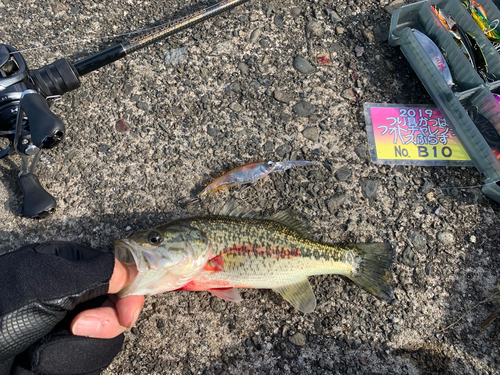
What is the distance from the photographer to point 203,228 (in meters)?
2.67

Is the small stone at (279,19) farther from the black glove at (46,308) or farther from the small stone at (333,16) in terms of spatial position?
the black glove at (46,308)

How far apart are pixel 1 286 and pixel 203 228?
1371 mm

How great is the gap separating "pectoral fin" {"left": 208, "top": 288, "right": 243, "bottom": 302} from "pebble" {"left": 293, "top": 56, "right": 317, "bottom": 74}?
2526 mm

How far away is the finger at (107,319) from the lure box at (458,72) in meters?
3.39

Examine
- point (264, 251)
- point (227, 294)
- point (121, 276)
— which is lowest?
point (227, 294)

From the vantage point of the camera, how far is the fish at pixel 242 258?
250 cm

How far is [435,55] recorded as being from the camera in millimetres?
3447

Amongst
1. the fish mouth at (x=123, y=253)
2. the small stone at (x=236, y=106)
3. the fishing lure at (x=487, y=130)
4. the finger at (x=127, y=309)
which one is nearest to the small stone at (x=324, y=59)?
the small stone at (x=236, y=106)

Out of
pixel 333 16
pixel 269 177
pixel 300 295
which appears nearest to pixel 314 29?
pixel 333 16

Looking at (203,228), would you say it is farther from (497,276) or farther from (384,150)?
(497,276)

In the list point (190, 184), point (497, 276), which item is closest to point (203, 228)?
point (190, 184)

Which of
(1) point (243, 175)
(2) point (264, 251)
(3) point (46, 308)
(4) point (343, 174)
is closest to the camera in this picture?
(3) point (46, 308)

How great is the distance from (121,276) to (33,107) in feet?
4.84

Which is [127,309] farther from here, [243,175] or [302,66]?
[302,66]
